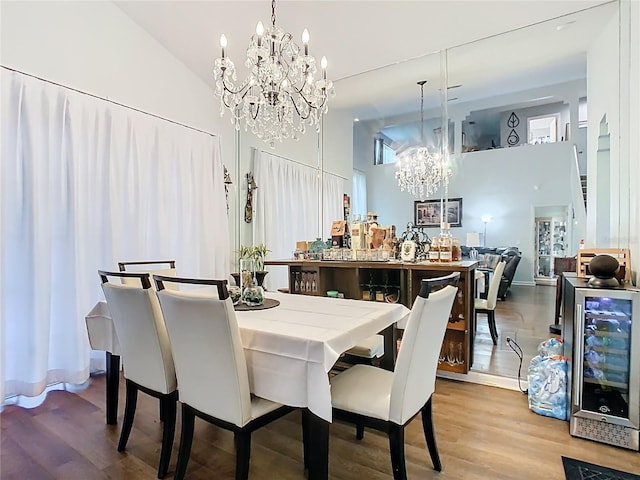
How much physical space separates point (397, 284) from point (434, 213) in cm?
87

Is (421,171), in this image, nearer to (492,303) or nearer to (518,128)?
(518,128)

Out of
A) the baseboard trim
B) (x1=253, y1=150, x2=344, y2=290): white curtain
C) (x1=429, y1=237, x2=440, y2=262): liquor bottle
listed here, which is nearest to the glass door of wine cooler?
the baseboard trim

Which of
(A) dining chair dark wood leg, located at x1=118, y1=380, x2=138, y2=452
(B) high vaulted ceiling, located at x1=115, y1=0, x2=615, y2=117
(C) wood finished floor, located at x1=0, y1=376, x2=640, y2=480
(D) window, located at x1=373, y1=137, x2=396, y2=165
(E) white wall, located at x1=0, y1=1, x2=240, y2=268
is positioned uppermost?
(B) high vaulted ceiling, located at x1=115, y1=0, x2=615, y2=117

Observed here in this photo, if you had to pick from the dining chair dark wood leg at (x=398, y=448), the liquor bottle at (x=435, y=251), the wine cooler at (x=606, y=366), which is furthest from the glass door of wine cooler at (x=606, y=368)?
the dining chair dark wood leg at (x=398, y=448)

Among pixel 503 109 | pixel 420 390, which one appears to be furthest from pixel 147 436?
pixel 503 109

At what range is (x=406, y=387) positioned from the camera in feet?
4.90

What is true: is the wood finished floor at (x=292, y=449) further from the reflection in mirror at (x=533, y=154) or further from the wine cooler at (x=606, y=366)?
the reflection in mirror at (x=533, y=154)

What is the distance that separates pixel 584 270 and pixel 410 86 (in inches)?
97.6

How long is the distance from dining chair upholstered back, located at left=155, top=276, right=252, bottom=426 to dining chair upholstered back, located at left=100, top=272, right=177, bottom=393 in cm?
22

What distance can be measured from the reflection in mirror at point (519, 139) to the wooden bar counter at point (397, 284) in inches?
12.1

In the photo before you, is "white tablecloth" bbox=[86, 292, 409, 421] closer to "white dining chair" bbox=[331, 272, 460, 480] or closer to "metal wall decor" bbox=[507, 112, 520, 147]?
"white dining chair" bbox=[331, 272, 460, 480]

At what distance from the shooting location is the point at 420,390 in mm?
1638

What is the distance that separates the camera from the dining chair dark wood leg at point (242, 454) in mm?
1488

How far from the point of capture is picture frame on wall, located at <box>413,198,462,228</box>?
3.57m
